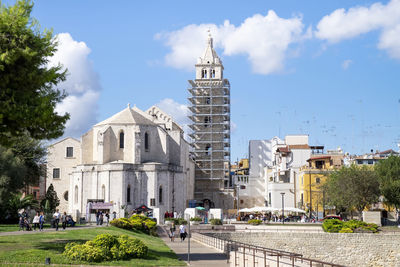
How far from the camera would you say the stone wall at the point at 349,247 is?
4303 centimetres

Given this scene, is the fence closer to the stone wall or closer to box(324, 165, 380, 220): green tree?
the stone wall

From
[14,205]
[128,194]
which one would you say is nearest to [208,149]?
[128,194]

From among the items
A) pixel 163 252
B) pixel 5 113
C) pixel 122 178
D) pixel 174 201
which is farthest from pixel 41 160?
pixel 5 113

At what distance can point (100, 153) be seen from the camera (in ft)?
229

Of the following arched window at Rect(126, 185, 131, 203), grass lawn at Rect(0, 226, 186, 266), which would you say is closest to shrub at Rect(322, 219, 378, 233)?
grass lawn at Rect(0, 226, 186, 266)

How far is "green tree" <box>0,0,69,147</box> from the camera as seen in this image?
2067 cm

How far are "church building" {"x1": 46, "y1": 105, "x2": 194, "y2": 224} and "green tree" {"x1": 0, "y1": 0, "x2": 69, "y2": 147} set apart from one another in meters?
41.4

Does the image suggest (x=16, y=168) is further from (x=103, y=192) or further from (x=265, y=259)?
(x=265, y=259)

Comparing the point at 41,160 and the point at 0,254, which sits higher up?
the point at 41,160

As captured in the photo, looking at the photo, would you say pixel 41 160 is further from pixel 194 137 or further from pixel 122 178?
pixel 194 137

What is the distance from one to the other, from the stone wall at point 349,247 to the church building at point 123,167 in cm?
2401

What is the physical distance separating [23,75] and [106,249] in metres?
7.91

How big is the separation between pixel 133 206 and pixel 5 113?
156ft

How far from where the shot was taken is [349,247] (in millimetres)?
43156
